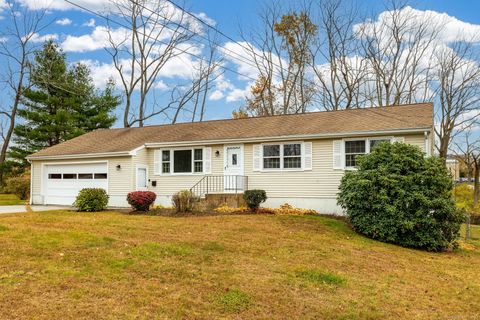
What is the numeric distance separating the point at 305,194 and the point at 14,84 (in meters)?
28.1

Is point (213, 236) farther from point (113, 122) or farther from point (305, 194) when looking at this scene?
point (113, 122)

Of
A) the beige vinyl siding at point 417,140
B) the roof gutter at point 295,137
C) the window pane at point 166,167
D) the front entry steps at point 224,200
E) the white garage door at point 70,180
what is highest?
the roof gutter at point 295,137

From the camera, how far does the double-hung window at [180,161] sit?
1761 centimetres

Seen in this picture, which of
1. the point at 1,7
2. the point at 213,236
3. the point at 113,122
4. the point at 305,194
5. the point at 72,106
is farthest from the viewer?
the point at 113,122

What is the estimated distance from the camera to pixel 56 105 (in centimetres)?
3244

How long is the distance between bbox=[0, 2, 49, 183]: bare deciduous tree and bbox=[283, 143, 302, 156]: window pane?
25506 mm

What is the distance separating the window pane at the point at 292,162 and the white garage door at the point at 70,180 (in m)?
8.55

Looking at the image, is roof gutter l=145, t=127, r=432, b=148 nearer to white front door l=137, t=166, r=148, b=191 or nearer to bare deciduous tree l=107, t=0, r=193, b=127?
white front door l=137, t=166, r=148, b=191

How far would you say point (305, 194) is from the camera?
50.7 ft

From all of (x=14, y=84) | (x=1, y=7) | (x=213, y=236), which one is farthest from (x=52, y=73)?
(x=213, y=236)

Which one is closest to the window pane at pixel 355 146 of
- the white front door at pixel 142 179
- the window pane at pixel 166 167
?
the window pane at pixel 166 167

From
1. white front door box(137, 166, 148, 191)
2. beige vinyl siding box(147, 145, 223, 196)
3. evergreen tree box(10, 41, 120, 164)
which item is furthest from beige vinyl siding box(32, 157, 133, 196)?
evergreen tree box(10, 41, 120, 164)

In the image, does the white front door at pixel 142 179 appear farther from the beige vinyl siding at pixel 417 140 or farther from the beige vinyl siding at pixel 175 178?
the beige vinyl siding at pixel 417 140

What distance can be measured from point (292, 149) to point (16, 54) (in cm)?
2729
